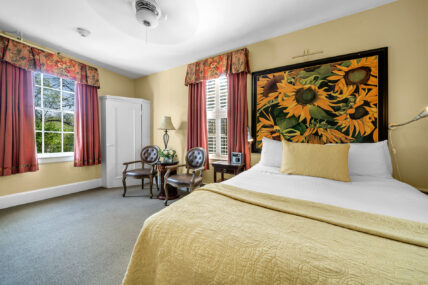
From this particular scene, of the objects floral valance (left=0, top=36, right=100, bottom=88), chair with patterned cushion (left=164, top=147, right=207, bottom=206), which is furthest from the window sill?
chair with patterned cushion (left=164, top=147, right=207, bottom=206)

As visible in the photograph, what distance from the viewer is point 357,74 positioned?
2.17 metres

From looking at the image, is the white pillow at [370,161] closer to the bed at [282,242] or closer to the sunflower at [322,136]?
the sunflower at [322,136]

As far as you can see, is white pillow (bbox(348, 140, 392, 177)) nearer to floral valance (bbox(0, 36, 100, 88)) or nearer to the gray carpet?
the gray carpet

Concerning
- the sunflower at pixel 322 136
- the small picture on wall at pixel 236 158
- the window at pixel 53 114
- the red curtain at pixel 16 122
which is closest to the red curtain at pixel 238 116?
the small picture on wall at pixel 236 158

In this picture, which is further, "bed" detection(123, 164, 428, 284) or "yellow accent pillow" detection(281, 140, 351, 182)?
"yellow accent pillow" detection(281, 140, 351, 182)

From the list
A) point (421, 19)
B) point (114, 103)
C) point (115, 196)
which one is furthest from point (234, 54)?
point (115, 196)

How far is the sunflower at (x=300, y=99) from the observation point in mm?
2367

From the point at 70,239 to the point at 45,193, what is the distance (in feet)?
6.27

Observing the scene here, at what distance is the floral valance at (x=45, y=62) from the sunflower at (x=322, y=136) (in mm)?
4220

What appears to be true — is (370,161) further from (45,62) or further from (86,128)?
(45,62)

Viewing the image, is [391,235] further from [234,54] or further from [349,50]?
[234,54]

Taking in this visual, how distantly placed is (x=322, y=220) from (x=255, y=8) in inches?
96.3

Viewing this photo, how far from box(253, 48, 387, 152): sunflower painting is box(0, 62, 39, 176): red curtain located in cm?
382

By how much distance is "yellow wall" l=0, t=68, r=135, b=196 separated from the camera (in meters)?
2.82
